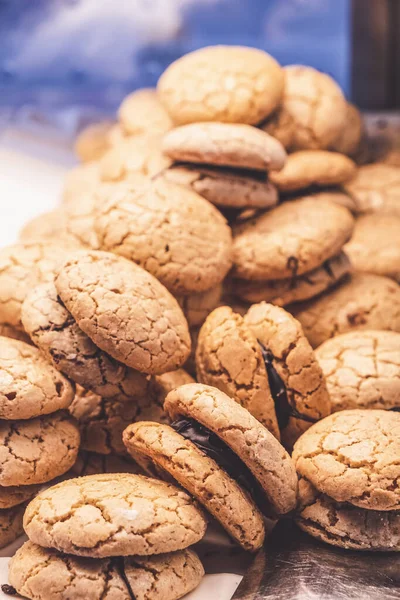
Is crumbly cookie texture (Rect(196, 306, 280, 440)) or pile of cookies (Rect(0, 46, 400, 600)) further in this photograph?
crumbly cookie texture (Rect(196, 306, 280, 440))

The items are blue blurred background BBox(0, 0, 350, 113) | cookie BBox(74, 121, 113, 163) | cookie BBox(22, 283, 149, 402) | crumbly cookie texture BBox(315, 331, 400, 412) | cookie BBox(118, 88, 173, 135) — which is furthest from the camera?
cookie BBox(74, 121, 113, 163)

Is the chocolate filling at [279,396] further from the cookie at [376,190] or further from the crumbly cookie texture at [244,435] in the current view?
the cookie at [376,190]

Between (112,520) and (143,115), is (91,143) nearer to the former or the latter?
(143,115)

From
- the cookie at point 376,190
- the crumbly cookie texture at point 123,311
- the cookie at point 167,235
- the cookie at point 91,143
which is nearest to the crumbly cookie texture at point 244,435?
the crumbly cookie texture at point 123,311

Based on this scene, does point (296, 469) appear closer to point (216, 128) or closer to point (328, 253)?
point (328, 253)

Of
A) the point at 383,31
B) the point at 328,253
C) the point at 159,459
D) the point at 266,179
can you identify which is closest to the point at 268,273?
the point at 328,253

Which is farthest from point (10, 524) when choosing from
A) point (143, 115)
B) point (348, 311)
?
point (143, 115)

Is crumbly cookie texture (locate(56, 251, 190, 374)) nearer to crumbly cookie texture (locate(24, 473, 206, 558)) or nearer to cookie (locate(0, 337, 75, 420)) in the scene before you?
cookie (locate(0, 337, 75, 420))

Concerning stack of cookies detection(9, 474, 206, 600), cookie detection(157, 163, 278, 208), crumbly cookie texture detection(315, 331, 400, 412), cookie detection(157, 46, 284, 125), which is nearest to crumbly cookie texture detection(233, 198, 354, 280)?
cookie detection(157, 163, 278, 208)
